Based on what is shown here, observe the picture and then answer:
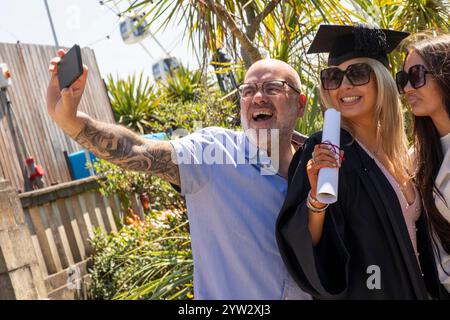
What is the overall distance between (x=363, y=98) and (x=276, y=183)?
0.52m

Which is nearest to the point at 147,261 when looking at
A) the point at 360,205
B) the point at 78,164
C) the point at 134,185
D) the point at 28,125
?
the point at 134,185

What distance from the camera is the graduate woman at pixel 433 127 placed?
2586mm

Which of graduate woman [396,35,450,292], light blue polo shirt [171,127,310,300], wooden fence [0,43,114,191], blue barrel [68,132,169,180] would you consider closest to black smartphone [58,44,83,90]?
light blue polo shirt [171,127,310,300]

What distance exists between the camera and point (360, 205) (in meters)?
2.42

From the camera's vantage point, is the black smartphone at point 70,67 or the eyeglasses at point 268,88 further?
the eyeglasses at point 268,88

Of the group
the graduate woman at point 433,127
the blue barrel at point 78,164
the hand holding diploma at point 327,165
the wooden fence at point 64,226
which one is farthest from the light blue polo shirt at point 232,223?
the blue barrel at point 78,164

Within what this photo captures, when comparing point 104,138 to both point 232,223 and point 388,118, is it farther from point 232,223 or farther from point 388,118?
point 388,118

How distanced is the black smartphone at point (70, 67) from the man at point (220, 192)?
0.05 m

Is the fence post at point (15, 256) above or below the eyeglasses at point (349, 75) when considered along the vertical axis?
below

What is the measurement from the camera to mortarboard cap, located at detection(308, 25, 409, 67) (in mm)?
2684

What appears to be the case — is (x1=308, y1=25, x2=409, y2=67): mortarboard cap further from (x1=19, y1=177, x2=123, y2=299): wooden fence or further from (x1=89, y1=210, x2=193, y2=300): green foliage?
(x1=19, y1=177, x2=123, y2=299): wooden fence

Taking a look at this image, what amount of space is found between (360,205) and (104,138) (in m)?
1.01

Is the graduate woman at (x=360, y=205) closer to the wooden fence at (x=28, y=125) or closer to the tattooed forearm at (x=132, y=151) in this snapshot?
the tattooed forearm at (x=132, y=151)
